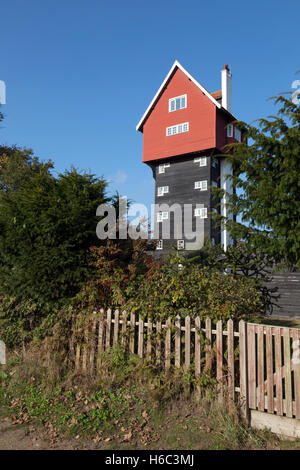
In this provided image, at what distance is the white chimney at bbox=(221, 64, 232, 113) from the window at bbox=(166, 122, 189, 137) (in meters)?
3.83

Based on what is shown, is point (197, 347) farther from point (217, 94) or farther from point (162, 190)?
point (217, 94)

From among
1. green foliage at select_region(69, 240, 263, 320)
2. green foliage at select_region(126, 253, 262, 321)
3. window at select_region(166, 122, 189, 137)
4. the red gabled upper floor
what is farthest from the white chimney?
green foliage at select_region(126, 253, 262, 321)

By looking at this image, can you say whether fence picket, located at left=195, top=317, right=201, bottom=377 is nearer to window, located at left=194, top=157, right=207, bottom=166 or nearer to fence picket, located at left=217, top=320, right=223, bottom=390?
fence picket, located at left=217, top=320, right=223, bottom=390

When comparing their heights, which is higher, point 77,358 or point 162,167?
point 162,167

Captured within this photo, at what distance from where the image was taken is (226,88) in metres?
26.5

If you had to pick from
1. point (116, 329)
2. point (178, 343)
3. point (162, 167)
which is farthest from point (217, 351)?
point (162, 167)

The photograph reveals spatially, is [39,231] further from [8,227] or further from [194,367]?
[194,367]

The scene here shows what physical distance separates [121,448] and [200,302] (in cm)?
267

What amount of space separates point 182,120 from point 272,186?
19.3 metres

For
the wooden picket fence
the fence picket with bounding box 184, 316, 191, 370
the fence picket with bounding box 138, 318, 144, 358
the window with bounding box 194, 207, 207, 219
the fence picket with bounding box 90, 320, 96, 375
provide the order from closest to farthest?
the wooden picket fence → the fence picket with bounding box 184, 316, 191, 370 → the fence picket with bounding box 138, 318, 144, 358 → the fence picket with bounding box 90, 320, 96, 375 → the window with bounding box 194, 207, 207, 219

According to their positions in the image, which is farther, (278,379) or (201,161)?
(201,161)

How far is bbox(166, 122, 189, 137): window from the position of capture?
83.5 feet

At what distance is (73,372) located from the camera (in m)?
6.15
